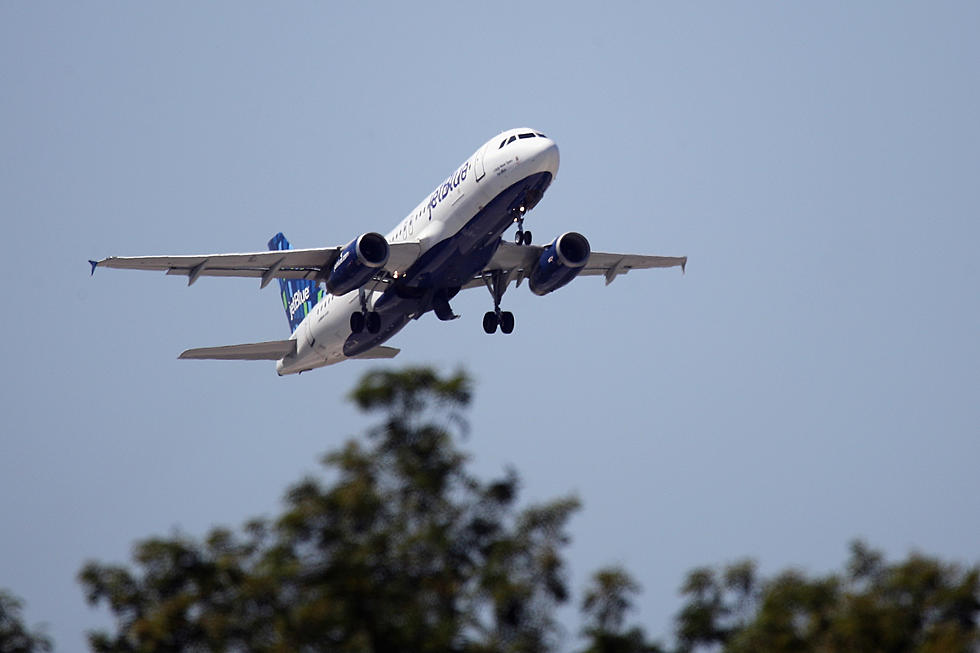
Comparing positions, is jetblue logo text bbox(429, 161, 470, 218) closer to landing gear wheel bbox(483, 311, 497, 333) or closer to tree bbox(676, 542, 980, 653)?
landing gear wheel bbox(483, 311, 497, 333)

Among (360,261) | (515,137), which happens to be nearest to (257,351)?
(360,261)

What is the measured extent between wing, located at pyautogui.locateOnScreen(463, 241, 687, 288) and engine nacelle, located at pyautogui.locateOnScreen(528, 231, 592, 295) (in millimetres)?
1038

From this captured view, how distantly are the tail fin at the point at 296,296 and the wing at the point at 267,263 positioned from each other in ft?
21.3

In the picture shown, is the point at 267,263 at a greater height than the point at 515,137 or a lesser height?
lesser

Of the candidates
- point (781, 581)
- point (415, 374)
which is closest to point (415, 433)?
point (415, 374)

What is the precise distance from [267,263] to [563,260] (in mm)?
9856

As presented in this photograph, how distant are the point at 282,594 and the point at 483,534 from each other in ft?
11.9

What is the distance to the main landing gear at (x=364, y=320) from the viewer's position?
47.6 m

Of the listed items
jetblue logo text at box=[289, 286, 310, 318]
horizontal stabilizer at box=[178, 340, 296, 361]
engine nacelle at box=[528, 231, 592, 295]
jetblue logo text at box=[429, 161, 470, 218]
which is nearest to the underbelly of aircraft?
jetblue logo text at box=[429, 161, 470, 218]

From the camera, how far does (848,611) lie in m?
22.0

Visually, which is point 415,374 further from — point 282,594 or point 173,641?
point 173,641

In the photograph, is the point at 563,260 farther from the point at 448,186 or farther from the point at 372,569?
the point at 372,569

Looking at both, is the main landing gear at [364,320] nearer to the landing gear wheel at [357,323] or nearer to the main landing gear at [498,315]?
the landing gear wheel at [357,323]

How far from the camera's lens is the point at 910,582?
75.6ft
